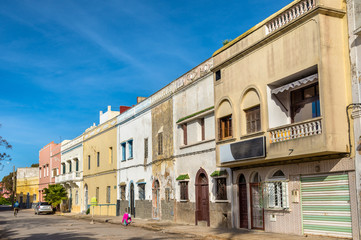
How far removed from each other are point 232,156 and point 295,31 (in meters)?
5.81

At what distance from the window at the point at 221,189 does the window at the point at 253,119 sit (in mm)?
3565

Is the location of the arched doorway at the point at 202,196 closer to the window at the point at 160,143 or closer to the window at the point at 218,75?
the window at the point at 218,75

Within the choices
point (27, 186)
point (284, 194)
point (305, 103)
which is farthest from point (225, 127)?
point (27, 186)

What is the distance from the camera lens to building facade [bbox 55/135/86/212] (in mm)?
44250

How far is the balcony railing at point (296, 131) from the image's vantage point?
13.6 metres

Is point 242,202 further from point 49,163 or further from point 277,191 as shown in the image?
point 49,163

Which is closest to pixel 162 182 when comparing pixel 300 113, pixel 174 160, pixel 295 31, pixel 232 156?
pixel 174 160

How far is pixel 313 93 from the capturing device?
15.0 meters

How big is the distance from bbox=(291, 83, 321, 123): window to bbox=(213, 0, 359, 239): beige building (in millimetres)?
35

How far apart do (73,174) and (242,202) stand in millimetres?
29194

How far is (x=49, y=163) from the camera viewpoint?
5731cm

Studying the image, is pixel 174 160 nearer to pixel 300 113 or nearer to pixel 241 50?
pixel 241 50

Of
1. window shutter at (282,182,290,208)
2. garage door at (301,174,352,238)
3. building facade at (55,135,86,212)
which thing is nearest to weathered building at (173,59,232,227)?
window shutter at (282,182,290,208)

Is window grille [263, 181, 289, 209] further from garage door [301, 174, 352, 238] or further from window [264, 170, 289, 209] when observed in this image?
garage door [301, 174, 352, 238]
